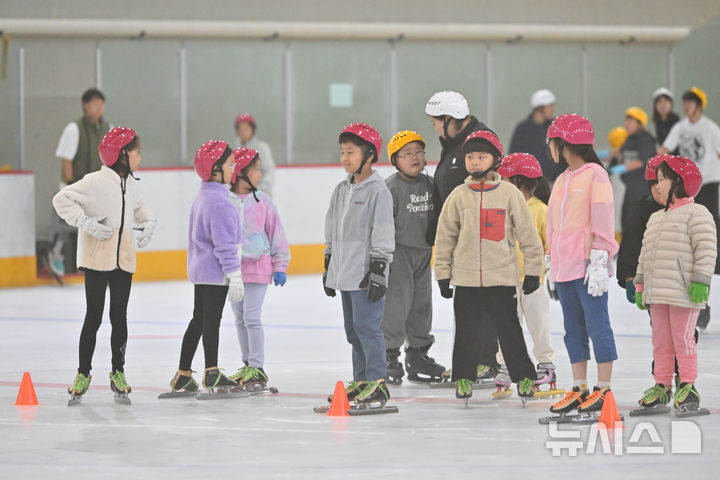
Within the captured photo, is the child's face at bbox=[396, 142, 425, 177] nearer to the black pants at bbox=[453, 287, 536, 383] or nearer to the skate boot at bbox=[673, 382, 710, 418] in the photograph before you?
the black pants at bbox=[453, 287, 536, 383]

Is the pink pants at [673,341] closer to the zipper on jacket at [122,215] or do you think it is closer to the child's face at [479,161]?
the child's face at [479,161]

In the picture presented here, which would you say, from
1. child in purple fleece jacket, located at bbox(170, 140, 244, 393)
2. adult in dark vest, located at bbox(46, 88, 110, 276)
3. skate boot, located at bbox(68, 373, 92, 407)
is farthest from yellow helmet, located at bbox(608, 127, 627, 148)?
skate boot, located at bbox(68, 373, 92, 407)

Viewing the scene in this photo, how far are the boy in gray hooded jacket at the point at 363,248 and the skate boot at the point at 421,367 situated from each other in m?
0.94

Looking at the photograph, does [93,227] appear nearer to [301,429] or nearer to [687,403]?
[301,429]

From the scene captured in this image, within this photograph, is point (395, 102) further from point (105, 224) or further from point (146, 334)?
point (105, 224)

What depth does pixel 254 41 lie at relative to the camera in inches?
630

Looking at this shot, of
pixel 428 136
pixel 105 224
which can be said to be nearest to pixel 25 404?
pixel 105 224

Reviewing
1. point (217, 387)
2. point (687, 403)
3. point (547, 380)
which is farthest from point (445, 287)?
point (217, 387)

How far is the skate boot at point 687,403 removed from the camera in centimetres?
625

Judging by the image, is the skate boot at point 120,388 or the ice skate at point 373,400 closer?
the ice skate at point 373,400

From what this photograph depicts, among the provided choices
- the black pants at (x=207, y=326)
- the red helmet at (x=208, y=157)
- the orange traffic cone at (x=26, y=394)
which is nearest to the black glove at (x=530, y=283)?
the black pants at (x=207, y=326)

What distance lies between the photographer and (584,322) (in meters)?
6.52

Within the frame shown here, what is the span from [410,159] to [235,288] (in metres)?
1.44

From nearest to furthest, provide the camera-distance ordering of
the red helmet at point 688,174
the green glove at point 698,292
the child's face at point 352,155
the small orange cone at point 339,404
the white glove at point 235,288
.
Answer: the green glove at point 698,292 < the red helmet at point 688,174 < the small orange cone at point 339,404 < the child's face at point 352,155 < the white glove at point 235,288
